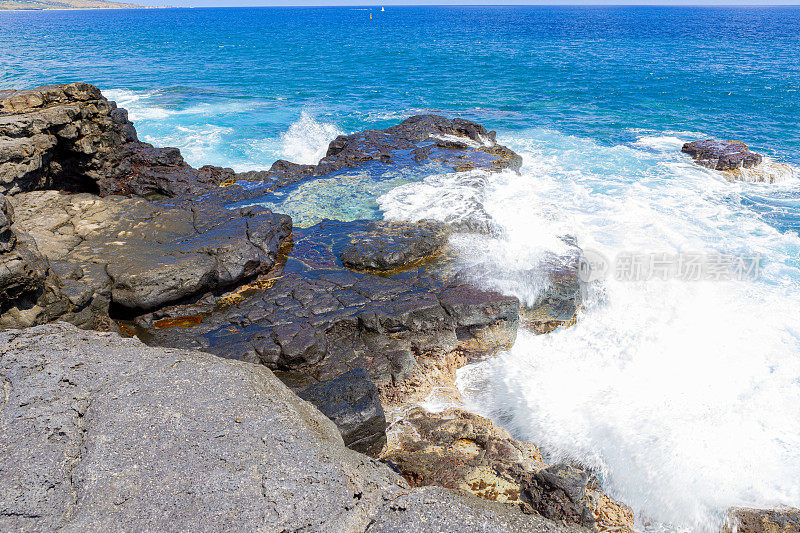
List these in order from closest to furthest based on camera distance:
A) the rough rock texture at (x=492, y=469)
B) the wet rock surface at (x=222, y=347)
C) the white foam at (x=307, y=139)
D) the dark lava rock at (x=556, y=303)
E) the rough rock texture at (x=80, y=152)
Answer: the wet rock surface at (x=222, y=347) < the rough rock texture at (x=492, y=469) < the dark lava rock at (x=556, y=303) < the rough rock texture at (x=80, y=152) < the white foam at (x=307, y=139)

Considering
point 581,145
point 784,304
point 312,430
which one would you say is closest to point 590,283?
point 784,304

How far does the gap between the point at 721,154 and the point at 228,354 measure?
2004 cm

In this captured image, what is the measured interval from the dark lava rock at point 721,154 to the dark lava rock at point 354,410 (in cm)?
1837

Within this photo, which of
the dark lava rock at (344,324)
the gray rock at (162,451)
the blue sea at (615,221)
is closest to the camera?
→ the gray rock at (162,451)

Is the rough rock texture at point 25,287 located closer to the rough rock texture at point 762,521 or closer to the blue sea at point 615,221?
the blue sea at point 615,221

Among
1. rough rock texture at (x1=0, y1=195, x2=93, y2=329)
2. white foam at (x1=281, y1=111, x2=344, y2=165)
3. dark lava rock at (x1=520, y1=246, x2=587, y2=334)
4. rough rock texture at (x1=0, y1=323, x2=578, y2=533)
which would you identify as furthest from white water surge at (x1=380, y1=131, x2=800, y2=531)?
white foam at (x1=281, y1=111, x2=344, y2=165)

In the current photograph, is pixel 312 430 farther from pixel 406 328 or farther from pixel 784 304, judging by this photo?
pixel 784 304

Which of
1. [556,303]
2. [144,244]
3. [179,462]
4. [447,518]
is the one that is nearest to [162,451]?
[179,462]

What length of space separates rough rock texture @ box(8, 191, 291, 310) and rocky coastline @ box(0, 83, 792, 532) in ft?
0.16

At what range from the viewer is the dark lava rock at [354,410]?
6.14 meters

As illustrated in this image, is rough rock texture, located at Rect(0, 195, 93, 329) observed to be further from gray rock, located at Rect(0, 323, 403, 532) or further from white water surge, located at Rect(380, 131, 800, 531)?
white water surge, located at Rect(380, 131, 800, 531)

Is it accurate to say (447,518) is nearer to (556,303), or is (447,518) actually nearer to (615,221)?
(556,303)

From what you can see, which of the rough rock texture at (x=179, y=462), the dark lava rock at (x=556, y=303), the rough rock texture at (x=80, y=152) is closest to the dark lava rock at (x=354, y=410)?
the rough rock texture at (x=179, y=462)

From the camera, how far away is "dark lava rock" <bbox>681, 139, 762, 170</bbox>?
18.3 meters
